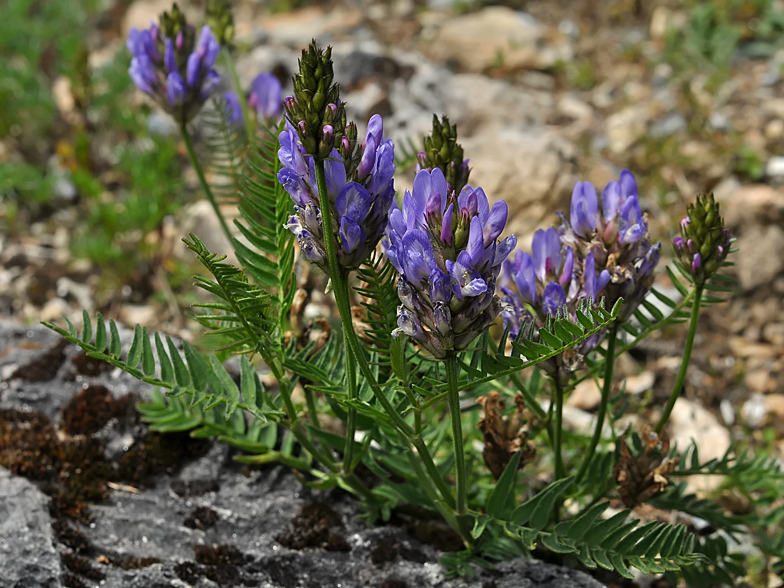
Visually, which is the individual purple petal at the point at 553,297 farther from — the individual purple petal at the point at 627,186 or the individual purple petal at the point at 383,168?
the individual purple petal at the point at 383,168

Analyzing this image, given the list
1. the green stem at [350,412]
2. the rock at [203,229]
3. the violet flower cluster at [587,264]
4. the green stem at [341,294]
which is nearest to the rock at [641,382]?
the violet flower cluster at [587,264]

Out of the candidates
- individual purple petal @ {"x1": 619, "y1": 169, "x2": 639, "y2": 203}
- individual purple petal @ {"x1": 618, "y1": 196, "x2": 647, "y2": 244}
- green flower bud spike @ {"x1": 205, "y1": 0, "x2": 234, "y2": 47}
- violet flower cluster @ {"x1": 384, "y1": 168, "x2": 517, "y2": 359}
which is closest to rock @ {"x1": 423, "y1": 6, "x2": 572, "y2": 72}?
green flower bud spike @ {"x1": 205, "y1": 0, "x2": 234, "y2": 47}

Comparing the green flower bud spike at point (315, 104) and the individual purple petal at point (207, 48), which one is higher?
the individual purple petal at point (207, 48)

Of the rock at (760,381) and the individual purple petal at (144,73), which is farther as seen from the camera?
the rock at (760,381)

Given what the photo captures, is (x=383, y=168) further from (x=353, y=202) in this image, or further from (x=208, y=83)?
(x=208, y=83)

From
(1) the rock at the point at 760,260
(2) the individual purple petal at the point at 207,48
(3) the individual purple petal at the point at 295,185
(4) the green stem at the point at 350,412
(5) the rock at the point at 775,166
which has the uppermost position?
(5) the rock at the point at 775,166

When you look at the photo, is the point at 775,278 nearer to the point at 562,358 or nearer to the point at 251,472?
the point at 562,358
